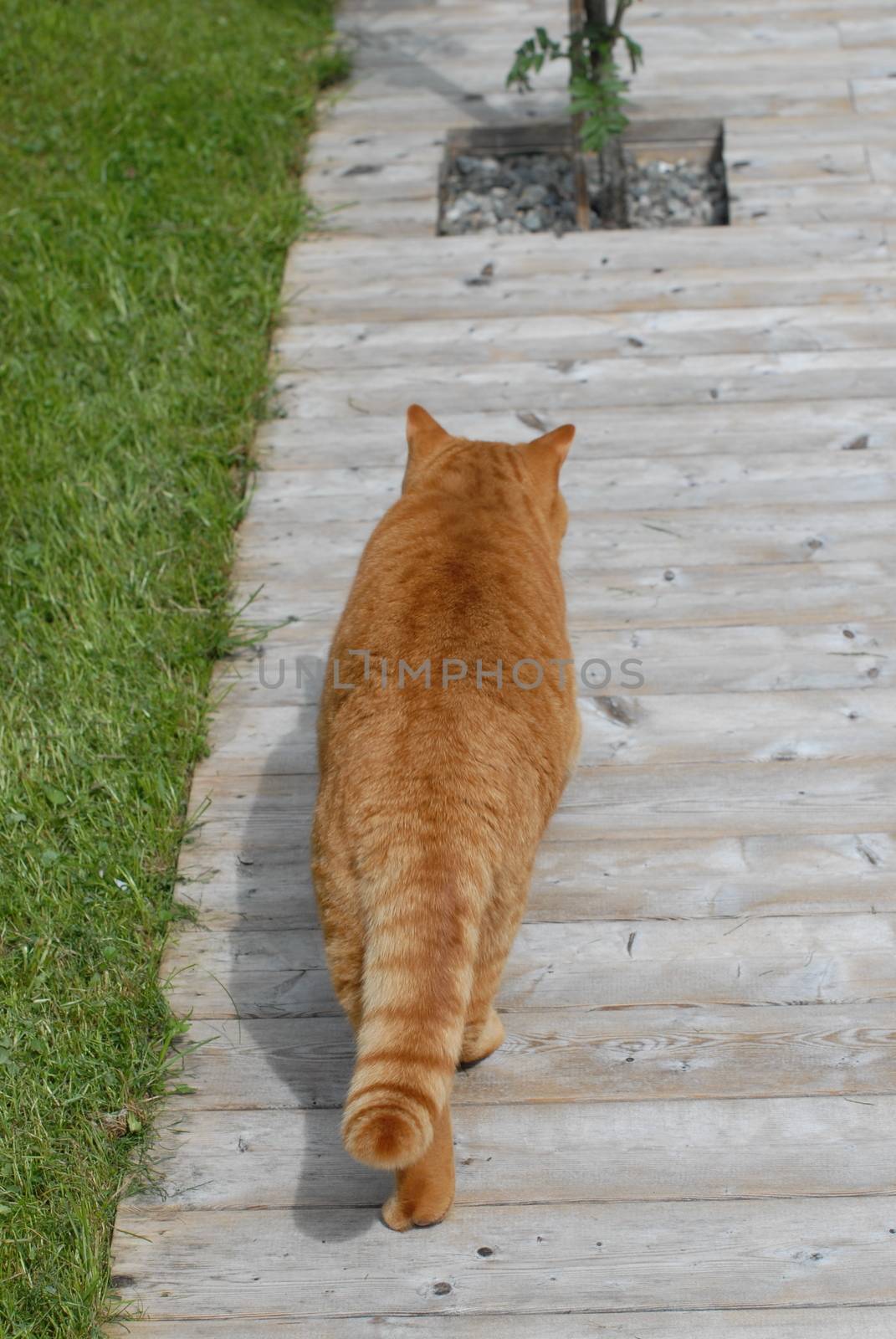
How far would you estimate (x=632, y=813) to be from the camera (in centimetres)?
336

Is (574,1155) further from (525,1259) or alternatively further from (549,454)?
(549,454)

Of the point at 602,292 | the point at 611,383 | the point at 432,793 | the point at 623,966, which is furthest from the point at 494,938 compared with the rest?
the point at 602,292

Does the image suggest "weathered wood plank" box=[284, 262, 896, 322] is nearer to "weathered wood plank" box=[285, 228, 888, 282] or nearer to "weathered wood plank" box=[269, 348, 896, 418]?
"weathered wood plank" box=[285, 228, 888, 282]

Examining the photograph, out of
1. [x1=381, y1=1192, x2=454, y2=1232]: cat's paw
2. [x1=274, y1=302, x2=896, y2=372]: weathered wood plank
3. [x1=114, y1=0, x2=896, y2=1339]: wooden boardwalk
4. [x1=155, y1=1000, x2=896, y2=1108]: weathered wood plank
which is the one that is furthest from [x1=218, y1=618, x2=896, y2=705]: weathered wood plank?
[x1=381, y1=1192, x2=454, y2=1232]: cat's paw

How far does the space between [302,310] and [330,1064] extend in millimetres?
3166

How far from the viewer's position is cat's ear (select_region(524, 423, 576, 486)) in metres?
3.16

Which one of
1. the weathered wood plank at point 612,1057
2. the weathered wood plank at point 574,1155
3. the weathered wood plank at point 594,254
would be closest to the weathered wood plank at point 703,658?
the weathered wood plank at point 612,1057

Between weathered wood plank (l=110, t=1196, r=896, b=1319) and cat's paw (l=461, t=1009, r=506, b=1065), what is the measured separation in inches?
12.6

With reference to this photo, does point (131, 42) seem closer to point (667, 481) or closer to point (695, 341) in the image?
point (695, 341)

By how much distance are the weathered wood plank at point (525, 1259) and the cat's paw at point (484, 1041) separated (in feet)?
1.05

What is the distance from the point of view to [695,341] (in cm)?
478

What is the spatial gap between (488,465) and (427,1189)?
1.61 m

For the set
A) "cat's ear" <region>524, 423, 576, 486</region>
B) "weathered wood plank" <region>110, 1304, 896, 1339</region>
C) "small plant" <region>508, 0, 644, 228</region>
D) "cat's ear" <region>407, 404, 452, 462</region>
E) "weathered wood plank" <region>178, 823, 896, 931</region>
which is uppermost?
"small plant" <region>508, 0, 644, 228</region>

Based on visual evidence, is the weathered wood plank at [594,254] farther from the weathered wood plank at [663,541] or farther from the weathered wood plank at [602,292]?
the weathered wood plank at [663,541]
